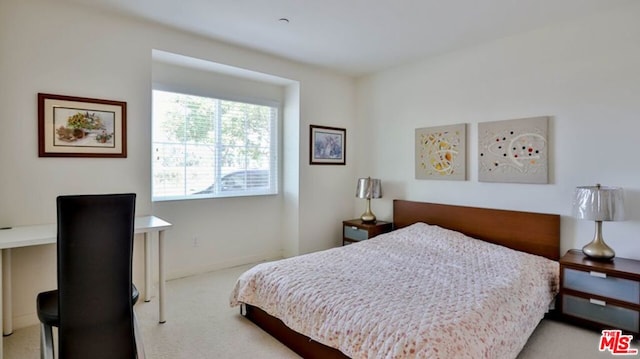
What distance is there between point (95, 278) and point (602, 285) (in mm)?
3338

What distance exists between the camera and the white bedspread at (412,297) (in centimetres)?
176

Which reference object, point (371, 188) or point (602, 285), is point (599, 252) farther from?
point (371, 188)

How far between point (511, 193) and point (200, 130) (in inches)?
136

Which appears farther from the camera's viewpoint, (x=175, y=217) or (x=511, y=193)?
(x=175, y=217)

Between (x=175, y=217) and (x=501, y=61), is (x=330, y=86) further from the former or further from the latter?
(x=175, y=217)

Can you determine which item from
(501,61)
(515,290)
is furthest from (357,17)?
(515,290)

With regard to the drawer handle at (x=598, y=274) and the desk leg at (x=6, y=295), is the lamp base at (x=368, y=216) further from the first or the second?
the desk leg at (x=6, y=295)

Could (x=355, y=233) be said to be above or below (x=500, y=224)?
below

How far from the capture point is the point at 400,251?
10.8ft

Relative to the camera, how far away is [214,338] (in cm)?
248

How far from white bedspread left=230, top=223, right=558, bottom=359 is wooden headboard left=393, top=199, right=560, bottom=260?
24 centimetres

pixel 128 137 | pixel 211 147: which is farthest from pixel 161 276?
pixel 211 147

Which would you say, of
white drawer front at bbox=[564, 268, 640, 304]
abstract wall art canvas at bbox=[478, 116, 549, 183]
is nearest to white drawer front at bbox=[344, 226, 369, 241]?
abstract wall art canvas at bbox=[478, 116, 549, 183]

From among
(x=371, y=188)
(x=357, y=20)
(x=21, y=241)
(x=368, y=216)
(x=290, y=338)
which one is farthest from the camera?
(x=368, y=216)
